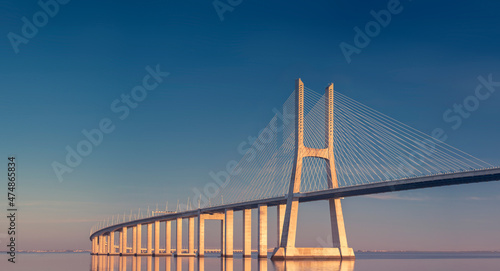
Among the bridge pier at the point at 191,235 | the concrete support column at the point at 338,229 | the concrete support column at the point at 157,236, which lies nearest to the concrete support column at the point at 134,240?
the concrete support column at the point at 157,236

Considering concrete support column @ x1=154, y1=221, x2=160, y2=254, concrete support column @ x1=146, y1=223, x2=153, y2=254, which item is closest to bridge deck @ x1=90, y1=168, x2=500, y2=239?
Result: concrete support column @ x1=154, y1=221, x2=160, y2=254

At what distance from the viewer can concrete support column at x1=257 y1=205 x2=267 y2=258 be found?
8171cm

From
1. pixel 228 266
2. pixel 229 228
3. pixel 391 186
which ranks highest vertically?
pixel 391 186

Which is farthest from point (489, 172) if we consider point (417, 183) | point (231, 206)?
point (231, 206)

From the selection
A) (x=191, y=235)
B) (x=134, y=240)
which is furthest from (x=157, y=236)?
(x=191, y=235)

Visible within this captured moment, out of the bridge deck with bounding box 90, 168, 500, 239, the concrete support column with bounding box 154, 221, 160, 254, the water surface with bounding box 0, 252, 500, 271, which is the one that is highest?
the bridge deck with bounding box 90, 168, 500, 239

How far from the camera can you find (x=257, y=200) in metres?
81.1

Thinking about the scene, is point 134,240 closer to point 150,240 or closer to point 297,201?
point 150,240

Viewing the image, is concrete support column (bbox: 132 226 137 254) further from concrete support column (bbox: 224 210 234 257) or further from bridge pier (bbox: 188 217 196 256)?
concrete support column (bbox: 224 210 234 257)

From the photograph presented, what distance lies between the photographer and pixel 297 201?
71.1 metres

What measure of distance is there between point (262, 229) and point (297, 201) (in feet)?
43.5

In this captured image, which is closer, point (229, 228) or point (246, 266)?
point (246, 266)

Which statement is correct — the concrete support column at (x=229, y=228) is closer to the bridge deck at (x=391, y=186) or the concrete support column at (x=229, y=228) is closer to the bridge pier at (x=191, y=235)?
the bridge deck at (x=391, y=186)

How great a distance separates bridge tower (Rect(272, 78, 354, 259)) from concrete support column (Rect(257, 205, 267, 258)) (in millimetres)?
8911
